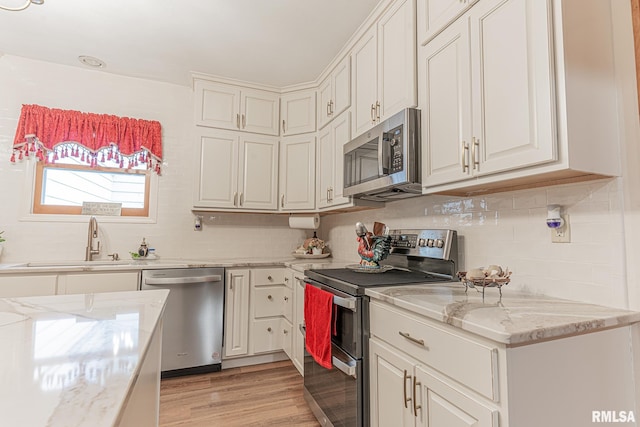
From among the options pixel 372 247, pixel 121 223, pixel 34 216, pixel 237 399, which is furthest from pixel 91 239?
pixel 372 247

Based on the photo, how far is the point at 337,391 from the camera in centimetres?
168

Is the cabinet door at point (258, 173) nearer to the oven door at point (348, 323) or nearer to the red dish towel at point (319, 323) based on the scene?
the red dish towel at point (319, 323)

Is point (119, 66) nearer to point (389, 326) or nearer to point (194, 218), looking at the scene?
point (194, 218)

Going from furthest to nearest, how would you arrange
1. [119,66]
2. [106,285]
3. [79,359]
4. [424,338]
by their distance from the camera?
[119,66]
[106,285]
[424,338]
[79,359]

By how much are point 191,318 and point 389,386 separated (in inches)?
72.3

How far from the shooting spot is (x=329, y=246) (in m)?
3.43

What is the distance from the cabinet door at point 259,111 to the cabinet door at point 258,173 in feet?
0.33

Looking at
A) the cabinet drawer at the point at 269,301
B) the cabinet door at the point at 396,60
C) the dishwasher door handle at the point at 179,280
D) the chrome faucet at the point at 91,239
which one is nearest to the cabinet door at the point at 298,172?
the cabinet drawer at the point at 269,301

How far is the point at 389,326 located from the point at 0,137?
3.48 meters

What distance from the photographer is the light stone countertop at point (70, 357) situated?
49 cm

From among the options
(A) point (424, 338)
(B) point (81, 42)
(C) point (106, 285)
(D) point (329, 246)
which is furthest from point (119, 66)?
(A) point (424, 338)

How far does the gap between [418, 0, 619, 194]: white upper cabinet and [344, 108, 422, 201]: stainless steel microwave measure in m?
0.21

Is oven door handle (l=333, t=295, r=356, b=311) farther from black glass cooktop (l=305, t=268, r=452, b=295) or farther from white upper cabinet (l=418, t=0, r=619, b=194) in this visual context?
white upper cabinet (l=418, t=0, r=619, b=194)

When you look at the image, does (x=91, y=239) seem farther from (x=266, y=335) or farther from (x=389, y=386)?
(x=389, y=386)
